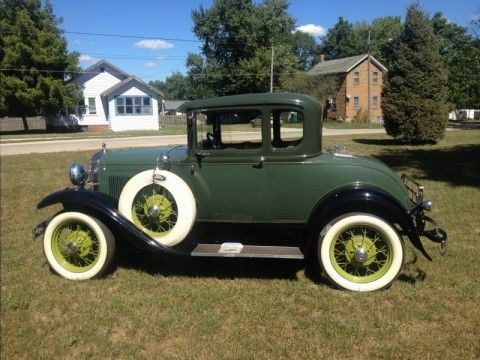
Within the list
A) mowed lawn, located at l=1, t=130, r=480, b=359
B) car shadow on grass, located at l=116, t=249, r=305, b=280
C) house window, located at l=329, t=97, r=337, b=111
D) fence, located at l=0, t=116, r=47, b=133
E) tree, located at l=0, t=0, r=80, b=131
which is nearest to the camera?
mowed lawn, located at l=1, t=130, r=480, b=359

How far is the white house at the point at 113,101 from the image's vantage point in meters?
33.8

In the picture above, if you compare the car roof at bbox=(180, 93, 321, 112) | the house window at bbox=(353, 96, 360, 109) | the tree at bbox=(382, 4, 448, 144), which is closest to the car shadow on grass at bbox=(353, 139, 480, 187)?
the tree at bbox=(382, 4, 448, 144)

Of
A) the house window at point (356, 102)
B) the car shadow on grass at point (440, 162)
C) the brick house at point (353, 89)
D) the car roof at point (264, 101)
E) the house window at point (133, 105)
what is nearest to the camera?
the car roof at point (264, 101)

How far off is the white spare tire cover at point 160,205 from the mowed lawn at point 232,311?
506 mm

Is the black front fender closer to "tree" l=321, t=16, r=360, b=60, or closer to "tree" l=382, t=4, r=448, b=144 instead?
"tree" l=382, t=4, r=448, b=144

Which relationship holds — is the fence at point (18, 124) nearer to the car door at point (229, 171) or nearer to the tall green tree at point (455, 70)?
the tall green tree at point (455, 70)

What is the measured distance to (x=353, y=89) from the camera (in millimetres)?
43250

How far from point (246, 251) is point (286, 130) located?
137 centimetres

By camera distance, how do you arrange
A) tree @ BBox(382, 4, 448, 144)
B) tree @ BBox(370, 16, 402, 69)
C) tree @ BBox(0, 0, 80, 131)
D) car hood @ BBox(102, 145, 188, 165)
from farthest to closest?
tree @ BBox(370, 16, 402, 69) < tree @ BBox(0, 0, 80, 131) < tree @ BBox(382, 4, 448, 144) < car hood @ BBox(102, 145, 188, 165)

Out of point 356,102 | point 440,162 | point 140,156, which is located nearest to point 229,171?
point 140,156

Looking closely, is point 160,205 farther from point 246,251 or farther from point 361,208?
point 361,208

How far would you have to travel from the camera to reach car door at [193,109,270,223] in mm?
4383

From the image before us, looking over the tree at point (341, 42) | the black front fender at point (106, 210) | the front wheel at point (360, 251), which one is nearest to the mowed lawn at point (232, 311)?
the front wheel at point (360, 251)

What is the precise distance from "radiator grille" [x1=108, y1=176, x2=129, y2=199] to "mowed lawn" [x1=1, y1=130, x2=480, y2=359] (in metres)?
0.81
